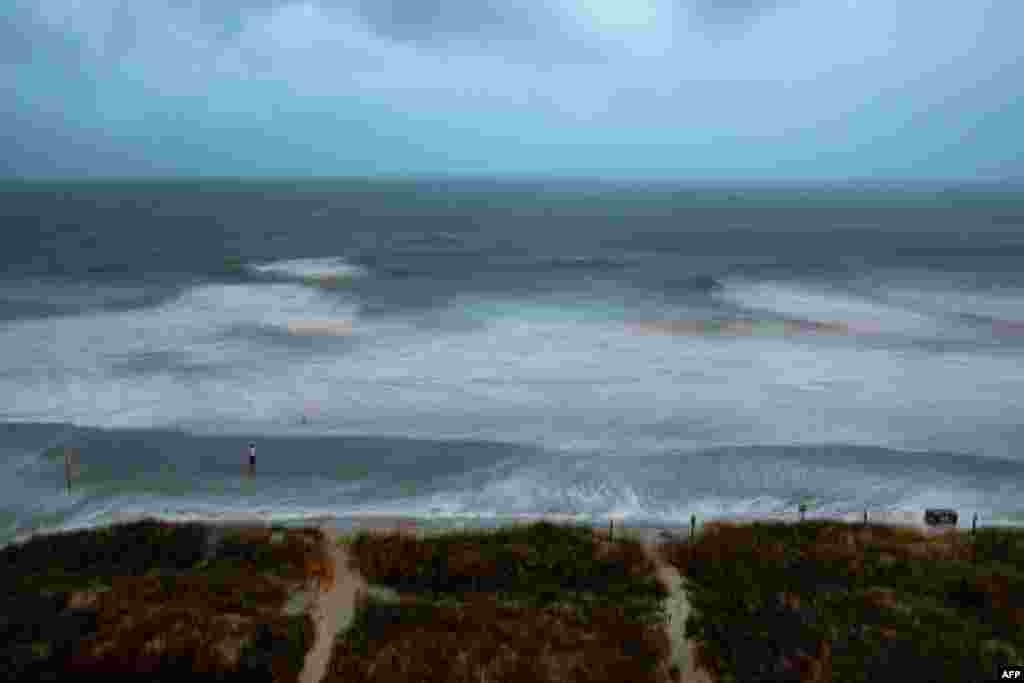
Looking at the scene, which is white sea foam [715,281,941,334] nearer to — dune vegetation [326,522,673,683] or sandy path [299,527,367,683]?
dune vegetation [326,522,673,683]

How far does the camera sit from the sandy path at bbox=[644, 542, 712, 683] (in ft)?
47.1

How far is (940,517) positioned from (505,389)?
16.8 meters

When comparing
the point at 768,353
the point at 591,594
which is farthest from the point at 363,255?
the point at 591,594

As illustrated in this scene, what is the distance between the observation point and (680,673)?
14.3m

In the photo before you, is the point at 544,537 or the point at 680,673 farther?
the point at 544,537

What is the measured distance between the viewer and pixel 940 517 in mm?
20109

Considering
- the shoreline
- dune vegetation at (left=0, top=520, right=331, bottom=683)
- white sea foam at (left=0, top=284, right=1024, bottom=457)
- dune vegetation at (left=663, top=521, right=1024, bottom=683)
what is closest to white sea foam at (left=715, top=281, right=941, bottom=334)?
white sea foam at (left=0, top=284, right=1024, bottom=457)

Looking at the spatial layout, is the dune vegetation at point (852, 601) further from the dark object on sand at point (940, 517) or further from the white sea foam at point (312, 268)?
the white sea foam at point (312, 268)

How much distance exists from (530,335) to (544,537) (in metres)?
23.9

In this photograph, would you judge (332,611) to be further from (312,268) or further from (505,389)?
(312,268)

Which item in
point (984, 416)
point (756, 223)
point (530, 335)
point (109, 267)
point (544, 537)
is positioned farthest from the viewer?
point (756, 223)

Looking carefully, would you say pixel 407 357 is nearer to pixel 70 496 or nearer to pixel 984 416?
pixel 70 496

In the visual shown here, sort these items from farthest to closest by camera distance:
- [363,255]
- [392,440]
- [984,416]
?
[363,255], [984,416], [392,440]

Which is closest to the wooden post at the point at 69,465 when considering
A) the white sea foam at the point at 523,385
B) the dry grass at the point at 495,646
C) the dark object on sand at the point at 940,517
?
the white sea foam at the point at 523,385
